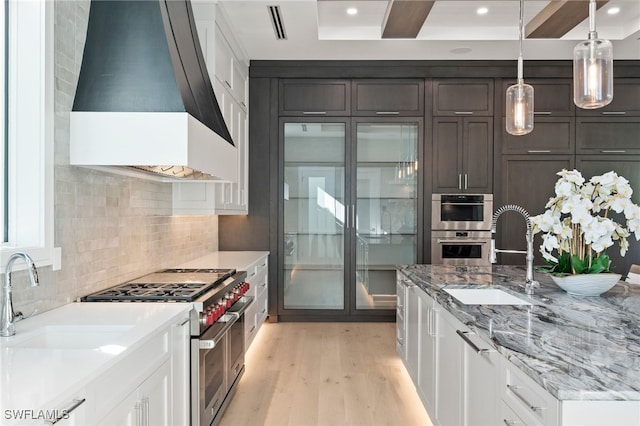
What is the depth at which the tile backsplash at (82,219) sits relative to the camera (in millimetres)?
1978

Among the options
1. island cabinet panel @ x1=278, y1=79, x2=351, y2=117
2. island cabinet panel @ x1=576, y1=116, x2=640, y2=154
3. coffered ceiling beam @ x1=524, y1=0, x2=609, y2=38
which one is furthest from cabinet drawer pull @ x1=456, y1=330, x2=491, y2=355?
island cabinet panel @ x1=576, y1=116, x2=640, y2=154

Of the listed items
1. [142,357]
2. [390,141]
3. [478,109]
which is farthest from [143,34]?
[478,109]

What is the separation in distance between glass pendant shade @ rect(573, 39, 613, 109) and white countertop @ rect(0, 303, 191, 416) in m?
2.11

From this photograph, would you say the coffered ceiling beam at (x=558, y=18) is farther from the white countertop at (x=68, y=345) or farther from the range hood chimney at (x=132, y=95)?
the white countertop at (x=68, y=345)

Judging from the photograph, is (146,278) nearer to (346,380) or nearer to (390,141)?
(346,380)

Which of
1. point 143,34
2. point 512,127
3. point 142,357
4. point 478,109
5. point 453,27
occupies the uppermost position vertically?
point 453,27

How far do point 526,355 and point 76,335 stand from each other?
1568mm

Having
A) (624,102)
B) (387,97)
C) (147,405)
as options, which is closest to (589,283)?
(147,405)

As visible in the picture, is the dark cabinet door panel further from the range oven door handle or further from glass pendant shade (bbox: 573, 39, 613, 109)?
the range oven door handle

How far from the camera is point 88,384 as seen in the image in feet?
3.99

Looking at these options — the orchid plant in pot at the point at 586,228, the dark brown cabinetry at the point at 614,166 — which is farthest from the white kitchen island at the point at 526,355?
the dark brown cabinetry at the point at 614,166

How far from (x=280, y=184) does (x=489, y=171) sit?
229cm

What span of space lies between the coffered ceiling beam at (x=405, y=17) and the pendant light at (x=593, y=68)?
52.4 inches

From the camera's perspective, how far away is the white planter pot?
86.4 inches
